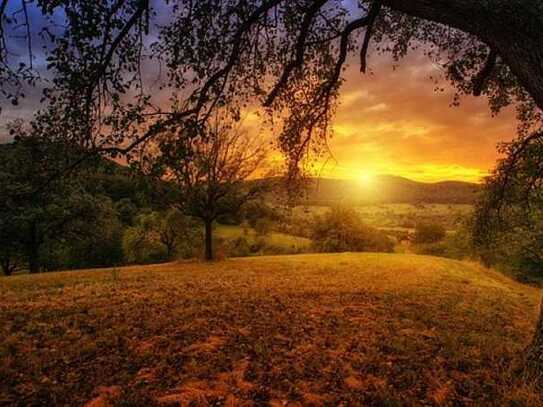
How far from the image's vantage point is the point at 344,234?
45562 mm

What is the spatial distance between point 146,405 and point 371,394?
2796 millimetres

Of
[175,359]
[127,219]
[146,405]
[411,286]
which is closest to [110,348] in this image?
[175,359]

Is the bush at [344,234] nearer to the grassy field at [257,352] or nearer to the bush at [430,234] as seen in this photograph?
the bush at [430,234]

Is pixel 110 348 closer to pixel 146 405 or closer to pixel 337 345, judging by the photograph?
pixel 146 405

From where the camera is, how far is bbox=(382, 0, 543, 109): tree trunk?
3320mm

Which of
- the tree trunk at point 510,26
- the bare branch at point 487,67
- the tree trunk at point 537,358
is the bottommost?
the tree trunk at point 537,358

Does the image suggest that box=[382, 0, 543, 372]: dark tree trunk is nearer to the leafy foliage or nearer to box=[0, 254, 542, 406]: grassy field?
box=[0, 254, 542, 406]: grassy field

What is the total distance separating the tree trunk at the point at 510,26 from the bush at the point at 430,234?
61414 mm

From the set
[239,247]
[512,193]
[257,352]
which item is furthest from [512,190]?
[239,247]

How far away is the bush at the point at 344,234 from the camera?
149ft

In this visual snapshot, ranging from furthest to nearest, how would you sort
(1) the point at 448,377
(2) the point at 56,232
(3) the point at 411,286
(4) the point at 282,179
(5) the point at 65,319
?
(2) the point at 56,232
(3) the point at 411,286
(4) the point at 282,179
(5) the point at 65,319
(1) the point at 448,377

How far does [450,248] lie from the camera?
153ft

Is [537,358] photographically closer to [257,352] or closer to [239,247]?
[257,352]

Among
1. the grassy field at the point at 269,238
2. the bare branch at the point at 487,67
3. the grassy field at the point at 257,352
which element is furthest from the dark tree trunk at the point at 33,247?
the bare branch at the point at 487,67
